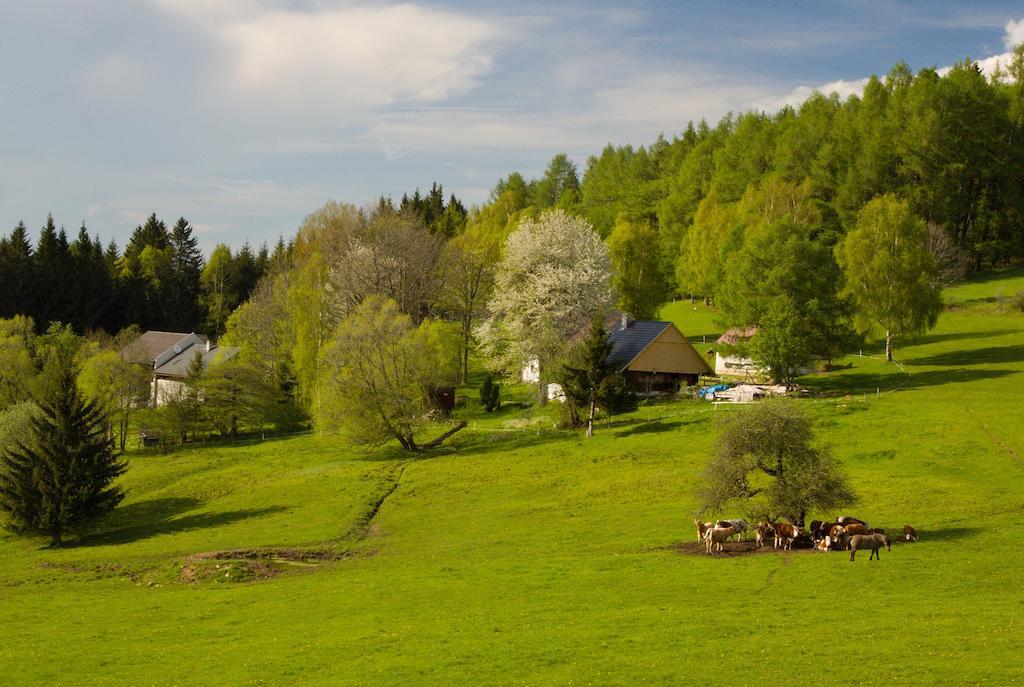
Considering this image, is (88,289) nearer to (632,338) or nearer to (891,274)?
(632,338)

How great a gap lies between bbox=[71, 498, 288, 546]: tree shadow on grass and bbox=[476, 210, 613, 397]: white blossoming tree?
2706 centimetres

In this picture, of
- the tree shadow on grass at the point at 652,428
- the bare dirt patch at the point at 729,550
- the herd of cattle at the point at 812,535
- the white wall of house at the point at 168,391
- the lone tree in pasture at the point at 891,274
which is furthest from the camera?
the white wall of house at the point at 168,391

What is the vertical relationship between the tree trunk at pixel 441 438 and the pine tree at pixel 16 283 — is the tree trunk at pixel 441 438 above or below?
below

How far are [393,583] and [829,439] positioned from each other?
27083mm

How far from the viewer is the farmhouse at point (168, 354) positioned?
9112 centimetres

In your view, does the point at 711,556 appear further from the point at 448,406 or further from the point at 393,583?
the point at 448,406

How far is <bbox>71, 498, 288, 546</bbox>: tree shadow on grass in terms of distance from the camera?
48.2 m

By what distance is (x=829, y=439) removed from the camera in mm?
49344

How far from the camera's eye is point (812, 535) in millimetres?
33719

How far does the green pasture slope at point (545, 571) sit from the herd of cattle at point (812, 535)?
84 centimetres

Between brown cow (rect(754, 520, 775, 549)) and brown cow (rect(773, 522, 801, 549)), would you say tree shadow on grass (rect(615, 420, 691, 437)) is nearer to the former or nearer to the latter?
brown cow (rect(754, 520, 775, 549))

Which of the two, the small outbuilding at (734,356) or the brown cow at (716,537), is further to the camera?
the small outbuilding at (734,356)

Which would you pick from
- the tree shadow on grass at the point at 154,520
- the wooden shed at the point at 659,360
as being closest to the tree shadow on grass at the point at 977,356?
the wooden shed at the point at 659,360

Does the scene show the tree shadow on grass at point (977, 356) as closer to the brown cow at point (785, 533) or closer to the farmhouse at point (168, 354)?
the brown cow at point (785, 533)
